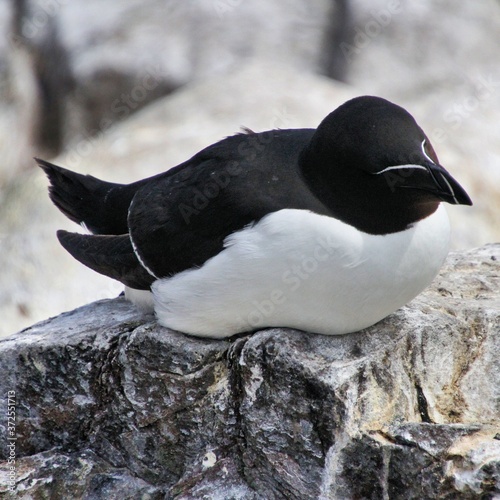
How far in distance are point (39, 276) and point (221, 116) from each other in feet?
8.01

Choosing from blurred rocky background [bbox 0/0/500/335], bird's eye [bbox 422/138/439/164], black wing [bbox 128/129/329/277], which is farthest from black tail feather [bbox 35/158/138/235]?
blurred rocky background [bbox 0/0/500/335]

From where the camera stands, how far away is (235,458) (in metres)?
4.07

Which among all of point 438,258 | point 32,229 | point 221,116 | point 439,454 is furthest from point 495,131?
point 439,454

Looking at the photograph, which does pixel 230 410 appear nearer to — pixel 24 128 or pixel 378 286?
pixel 378 286

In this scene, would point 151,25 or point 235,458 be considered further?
point 151,25

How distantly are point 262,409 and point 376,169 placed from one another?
3.82 feet

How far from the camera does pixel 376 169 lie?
362 cm

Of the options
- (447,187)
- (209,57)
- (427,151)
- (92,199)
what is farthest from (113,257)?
(209,57)

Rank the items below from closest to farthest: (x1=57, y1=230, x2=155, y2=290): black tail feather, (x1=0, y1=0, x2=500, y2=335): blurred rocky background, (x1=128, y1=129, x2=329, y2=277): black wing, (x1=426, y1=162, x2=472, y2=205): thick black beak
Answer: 1. (x1=426, y1=162, x2=472, y2=205): thick black beak
2. (x1=128, y1=129, x2=329, y2=277): black wing
3. (x1=57, y1=230, x2=155, y2=290): black tail feather
4. (x1=0, y1=0, x2=500, y2=335): blurred rocky background

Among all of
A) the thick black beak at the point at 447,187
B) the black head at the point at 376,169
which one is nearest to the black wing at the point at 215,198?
the black head at the point at 376,169

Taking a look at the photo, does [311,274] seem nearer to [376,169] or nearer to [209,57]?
[376,169]

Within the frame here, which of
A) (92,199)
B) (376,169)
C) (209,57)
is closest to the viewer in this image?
(376,169)

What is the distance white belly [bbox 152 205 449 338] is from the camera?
372 centimetres

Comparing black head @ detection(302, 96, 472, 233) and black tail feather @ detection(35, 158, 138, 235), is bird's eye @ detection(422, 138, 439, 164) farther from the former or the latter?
black tail feather @ detection(35, 158, 138, 235)
